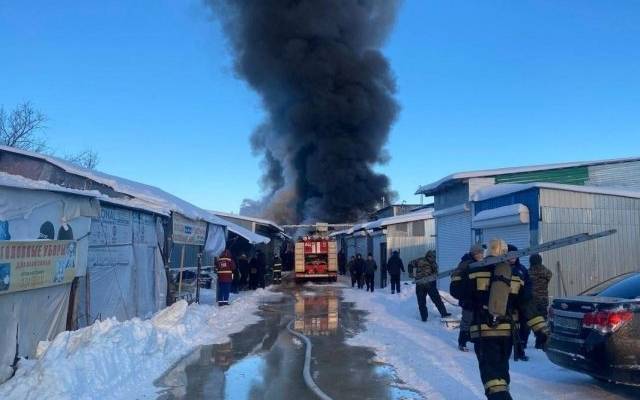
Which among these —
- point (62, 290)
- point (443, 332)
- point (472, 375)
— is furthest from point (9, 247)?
point (443, 332)

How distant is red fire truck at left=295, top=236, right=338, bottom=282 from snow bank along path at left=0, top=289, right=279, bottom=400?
2107 centimetres

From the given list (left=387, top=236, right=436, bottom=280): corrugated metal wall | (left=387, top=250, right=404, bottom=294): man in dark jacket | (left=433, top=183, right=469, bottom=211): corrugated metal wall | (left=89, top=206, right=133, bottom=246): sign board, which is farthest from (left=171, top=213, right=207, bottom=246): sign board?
(left=387, top=236, right=436, bottom=280): corrugated metal wall

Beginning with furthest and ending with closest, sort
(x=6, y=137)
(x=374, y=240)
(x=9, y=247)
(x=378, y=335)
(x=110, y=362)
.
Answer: (x=6, y=137), (x=374, y=240), (x=378, y=335), (x=110, y=362), (x=9, y=247)

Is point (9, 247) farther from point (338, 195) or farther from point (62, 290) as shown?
point (338, 195)

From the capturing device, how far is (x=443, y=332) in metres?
11.9

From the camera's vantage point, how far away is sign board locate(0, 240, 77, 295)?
6531 mm

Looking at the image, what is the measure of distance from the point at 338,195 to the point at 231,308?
33.4m

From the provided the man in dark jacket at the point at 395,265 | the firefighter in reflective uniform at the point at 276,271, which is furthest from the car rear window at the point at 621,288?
the firefighter in reflective uniform at the point at 276,271

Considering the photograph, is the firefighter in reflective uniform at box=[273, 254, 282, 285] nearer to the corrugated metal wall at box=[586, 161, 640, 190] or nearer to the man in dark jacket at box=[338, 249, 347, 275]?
the man in dark jacket at box=[338, 249, 347, 275]

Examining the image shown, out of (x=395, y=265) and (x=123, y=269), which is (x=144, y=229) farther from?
(x=395, y=265)

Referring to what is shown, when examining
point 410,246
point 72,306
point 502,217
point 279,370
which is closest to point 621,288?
point 279,370

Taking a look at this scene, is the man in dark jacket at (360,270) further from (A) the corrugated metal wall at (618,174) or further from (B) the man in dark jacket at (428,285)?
(B) the man in dark jacket at (428,285)

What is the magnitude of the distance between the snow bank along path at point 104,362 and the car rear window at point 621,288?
17.1 ft

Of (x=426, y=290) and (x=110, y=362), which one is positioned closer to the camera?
(x=110, y=362)
